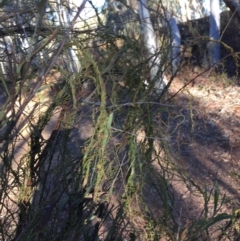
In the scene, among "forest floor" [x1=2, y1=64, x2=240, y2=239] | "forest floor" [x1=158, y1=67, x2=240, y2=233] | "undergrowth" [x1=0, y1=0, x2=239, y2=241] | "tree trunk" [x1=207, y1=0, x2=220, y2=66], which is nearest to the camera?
"undergrowth" [x1=0, y1=0, x2=239, y2=241]

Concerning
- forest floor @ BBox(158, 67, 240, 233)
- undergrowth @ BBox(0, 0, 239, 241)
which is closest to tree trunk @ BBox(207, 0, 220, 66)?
forest floor @ BBox(158, 67, 240, 233)

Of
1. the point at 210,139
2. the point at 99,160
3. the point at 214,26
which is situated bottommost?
the point at 99,160

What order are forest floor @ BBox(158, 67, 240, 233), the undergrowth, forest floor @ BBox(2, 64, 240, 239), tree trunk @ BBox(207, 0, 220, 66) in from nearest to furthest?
1. the undergrowth
2. forest floor @ BBox(2, 64, 240, 239)
3. forest floor @ BBox(158, 67, 240, 233)
4. tree trunk @ BBox(207, 0, 220, 66)

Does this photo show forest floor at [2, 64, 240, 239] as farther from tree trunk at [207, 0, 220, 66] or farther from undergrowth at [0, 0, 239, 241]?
undergrowth at [0, 0, 239, 241]

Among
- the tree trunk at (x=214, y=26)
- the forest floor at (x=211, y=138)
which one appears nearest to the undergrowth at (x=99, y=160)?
the forest floor at (x=211, y=138)

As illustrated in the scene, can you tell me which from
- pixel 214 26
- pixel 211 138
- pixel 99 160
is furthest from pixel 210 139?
pixel 99 160

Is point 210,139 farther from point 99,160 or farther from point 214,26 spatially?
point 99,160

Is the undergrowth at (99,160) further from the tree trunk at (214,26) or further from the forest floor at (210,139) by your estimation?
the tree trunk at (214,26)

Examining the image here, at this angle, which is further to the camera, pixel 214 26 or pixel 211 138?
pixel 214 26

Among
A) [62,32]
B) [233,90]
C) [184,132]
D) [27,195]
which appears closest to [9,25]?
[62,32]

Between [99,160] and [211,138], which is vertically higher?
[211,138]

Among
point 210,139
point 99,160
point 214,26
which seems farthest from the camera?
point 214,26

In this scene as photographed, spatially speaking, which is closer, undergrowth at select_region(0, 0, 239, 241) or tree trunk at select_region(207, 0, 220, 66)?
undergrowth at select_region(0, 0, 239, 241)

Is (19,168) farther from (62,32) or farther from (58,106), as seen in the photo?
(62,32)
